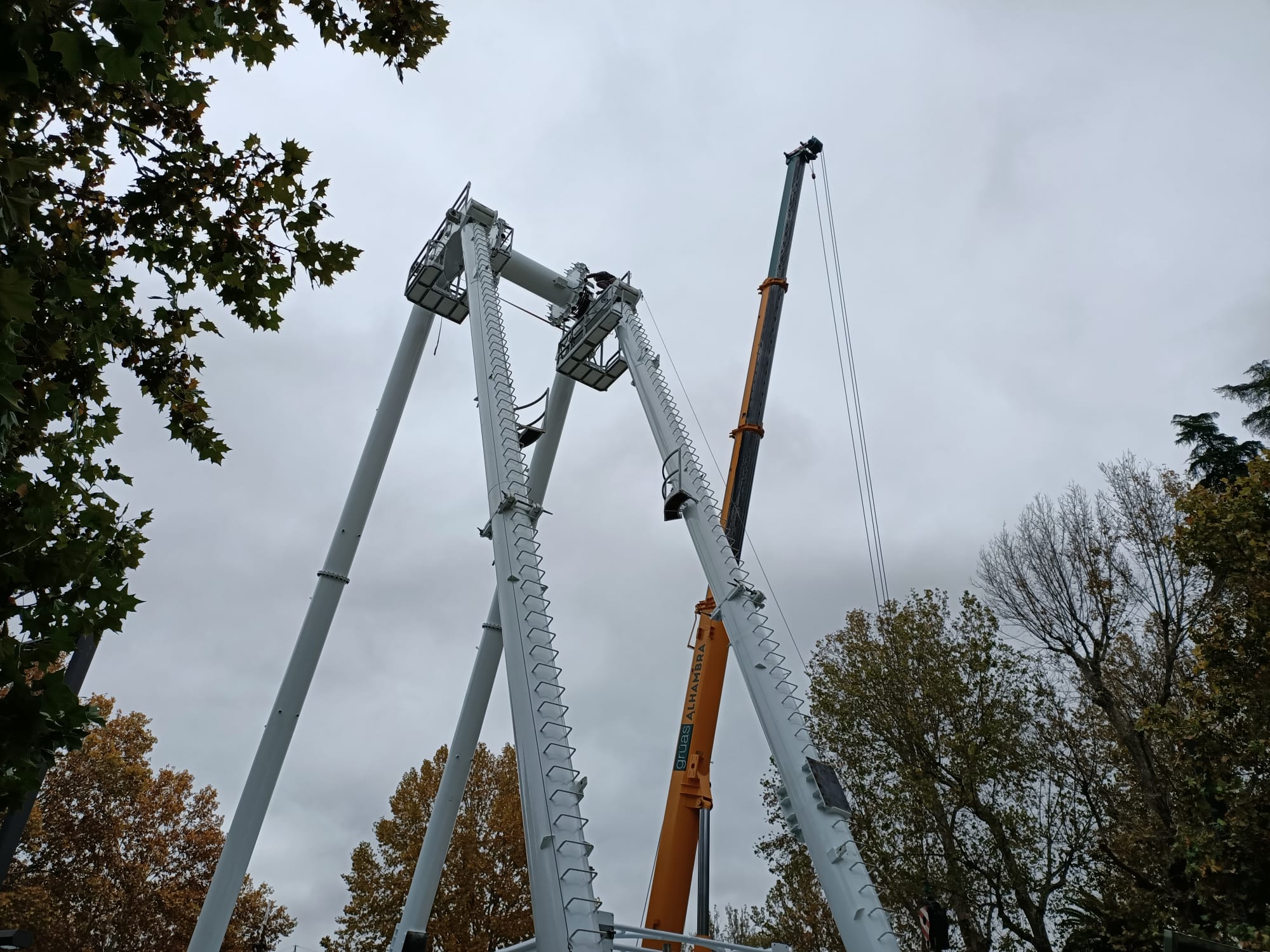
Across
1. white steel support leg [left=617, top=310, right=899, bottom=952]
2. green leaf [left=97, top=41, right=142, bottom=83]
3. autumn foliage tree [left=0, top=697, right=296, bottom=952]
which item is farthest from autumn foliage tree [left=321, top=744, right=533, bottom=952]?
green leaf [left=97, top=41, right=142, bottom=83]

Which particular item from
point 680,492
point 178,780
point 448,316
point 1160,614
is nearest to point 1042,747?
point 1160,614

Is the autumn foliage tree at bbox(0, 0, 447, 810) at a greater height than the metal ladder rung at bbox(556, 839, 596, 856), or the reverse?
the autumn foliage tree at bbox(0, 0, 447, 810)

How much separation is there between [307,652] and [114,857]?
64.1ft

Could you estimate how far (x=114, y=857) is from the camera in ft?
88.1

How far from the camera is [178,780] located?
3003 cm

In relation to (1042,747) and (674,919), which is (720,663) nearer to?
(674,919)

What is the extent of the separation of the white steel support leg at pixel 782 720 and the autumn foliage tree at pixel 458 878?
2065 centimetres

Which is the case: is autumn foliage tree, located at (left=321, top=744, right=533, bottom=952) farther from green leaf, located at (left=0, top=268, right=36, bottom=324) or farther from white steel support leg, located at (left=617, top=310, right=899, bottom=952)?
green leaf, located at (left=0, top=268, right=36, bottom=324)

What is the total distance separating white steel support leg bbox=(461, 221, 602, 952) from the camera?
18.6 ft

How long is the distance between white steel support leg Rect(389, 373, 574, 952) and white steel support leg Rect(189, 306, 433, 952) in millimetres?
2444

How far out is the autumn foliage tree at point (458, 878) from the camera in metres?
28.5

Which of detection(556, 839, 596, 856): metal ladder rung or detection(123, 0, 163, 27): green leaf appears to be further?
detection(556, 839, 596, 856): metal ladder rung

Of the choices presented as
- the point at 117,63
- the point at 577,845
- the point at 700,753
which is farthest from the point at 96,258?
the point at 700,753

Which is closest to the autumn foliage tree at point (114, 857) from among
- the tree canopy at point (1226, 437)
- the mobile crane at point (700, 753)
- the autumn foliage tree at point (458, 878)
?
the autumn foliage tree at point (458, 878)
